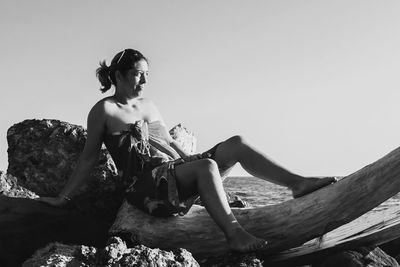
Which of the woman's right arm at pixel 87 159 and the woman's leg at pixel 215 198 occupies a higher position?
the woman's right arm at pixel 87 159

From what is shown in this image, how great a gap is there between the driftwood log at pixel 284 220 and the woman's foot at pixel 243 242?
41 cm

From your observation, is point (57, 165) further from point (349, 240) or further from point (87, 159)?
point (349, 240)

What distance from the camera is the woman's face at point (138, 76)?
5164 millimetres

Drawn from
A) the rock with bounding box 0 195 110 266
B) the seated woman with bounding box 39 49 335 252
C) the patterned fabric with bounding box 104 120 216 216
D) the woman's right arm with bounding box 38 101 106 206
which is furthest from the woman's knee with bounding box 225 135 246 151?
Answer: the rock with bounding box 0 195 110 266

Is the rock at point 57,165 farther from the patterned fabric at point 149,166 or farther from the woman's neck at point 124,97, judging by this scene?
A: the woman's neck at point 124,97

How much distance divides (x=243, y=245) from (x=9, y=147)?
291 cm

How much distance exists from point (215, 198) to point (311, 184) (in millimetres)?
828

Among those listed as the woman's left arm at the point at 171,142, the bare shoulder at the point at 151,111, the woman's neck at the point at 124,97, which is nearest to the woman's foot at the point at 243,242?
the woman's left arm at the point at 171,142

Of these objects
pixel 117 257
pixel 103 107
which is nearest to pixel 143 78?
pixel 103 107

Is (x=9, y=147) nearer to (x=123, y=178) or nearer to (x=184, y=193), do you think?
(x=123, y=178)

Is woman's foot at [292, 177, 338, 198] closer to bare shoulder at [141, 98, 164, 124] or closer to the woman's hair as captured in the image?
bare shoulder at [141, 98, 164, 124]

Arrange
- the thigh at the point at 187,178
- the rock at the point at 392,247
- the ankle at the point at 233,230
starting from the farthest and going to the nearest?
the rock at the point at 392,247 → the thigh at the point at 187,178 → the ankle at the point at 233,230

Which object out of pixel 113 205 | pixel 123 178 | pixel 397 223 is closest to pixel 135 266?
pixel 123 178

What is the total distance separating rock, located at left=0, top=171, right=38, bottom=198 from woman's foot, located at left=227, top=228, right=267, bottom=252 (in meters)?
2.15
